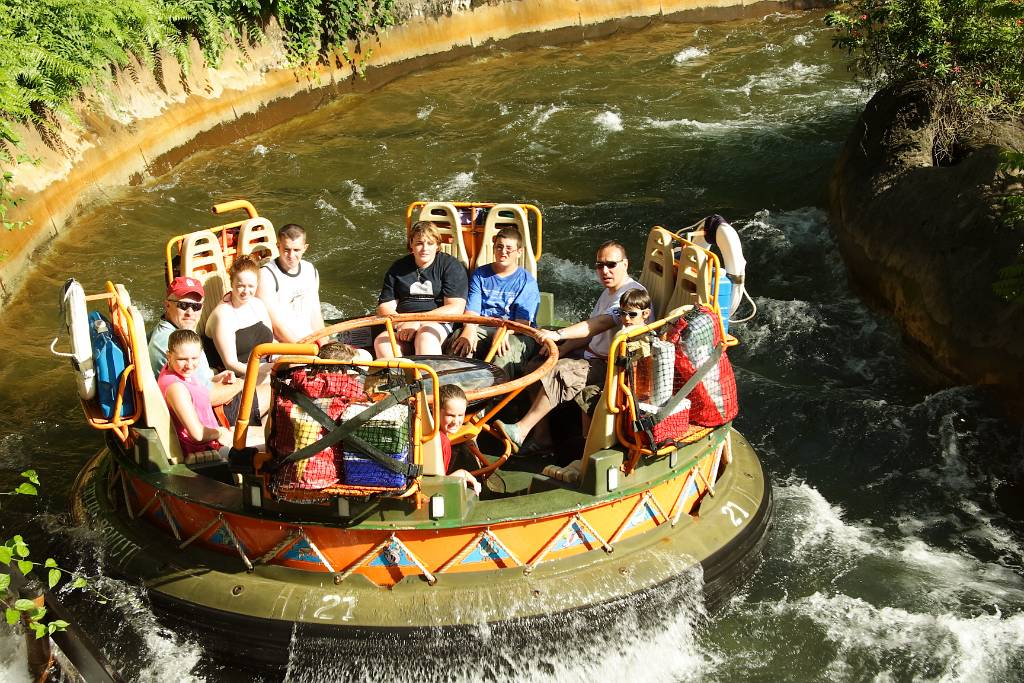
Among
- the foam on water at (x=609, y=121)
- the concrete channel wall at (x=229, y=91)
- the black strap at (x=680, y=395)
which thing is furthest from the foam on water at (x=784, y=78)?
the black strap at (x=680, y=395)

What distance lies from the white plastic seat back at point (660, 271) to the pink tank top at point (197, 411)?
294 cm

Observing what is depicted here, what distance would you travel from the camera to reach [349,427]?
5.27 metres

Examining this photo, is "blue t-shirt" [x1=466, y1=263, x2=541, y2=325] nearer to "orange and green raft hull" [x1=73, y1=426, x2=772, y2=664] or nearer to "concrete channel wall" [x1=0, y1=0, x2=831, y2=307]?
"orange and green raft hull" [x1=73, y1=426, x2=772, y2=664]

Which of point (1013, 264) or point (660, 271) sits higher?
point (660, 271)

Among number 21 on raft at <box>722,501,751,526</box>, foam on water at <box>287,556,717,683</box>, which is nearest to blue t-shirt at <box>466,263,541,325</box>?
number 21 on raft at <box>722,501,751,526</box>

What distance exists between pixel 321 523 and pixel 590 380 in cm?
200

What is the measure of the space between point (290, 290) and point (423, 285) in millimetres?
890

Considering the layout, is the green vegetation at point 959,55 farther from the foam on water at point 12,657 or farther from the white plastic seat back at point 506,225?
the foam on water at point 12,657

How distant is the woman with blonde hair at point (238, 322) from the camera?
23.0ft

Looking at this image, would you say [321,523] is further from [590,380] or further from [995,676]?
[995,676]

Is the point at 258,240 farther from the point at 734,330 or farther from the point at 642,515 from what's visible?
the point at 734,330

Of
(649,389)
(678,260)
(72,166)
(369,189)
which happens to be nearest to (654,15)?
(369,189)

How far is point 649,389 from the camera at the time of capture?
5.88m

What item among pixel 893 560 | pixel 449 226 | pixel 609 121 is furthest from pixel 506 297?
pixel 609 121
